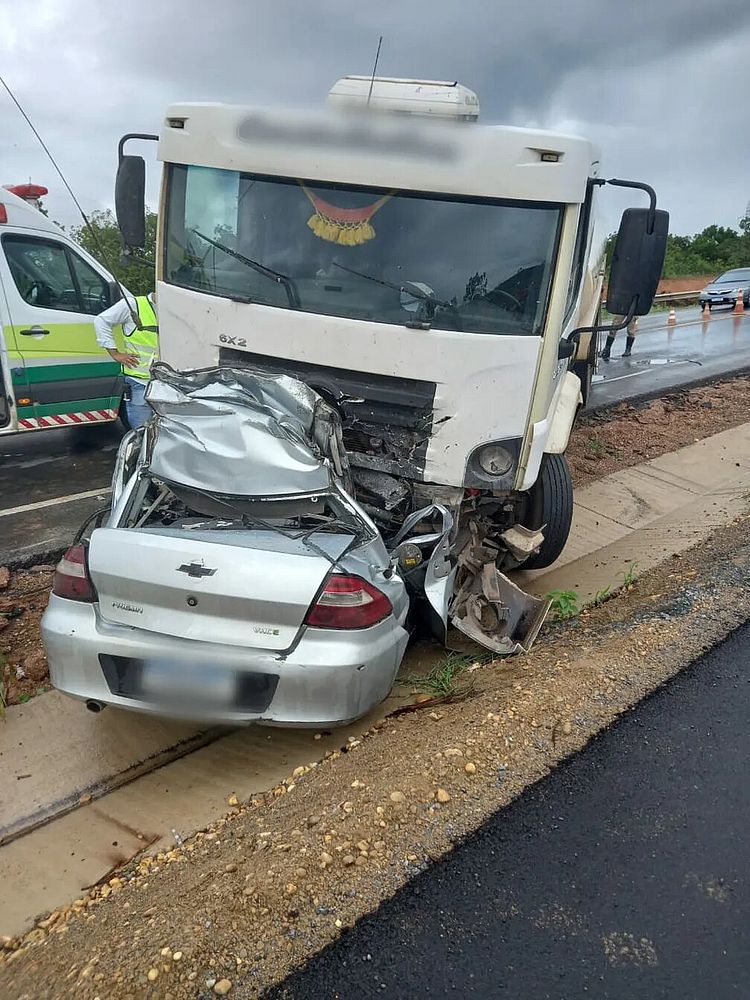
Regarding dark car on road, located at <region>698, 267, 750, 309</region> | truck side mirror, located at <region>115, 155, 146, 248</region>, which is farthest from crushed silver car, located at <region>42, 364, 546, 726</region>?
dark car on road, located at <region>698, 267, 750, 309</region>

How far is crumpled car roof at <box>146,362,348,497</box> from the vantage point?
3297mm

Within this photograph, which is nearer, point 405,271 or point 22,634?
point 405,271

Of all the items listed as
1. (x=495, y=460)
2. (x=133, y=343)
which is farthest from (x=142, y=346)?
(x=495, y=460)

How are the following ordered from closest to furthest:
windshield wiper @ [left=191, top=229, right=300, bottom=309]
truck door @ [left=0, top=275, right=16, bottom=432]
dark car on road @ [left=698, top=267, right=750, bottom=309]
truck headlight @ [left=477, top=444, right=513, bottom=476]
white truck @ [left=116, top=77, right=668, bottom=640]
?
white truck @ [left=116, top=77, right=668, bottom=640]
truck headlight @ [left=477, top=444, right=513, bottom=476]
windshield wiper @ [left=191, top=229, right=300, bottom=309]
truck door @ [left=0, top=275, right=16, bottom=432]
dark car on road @ [left=698, top=267, right=750, bottom=309]

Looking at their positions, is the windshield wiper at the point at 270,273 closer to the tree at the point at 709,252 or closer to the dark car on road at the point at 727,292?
the dark car on road at the point at 727,292

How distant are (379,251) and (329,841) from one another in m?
2.88

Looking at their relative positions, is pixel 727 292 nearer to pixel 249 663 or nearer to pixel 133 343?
pixel 133 343

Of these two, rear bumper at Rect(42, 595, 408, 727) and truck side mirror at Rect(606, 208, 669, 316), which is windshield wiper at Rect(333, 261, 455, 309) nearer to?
Answer: truck side mirror at Rect(606, 208, 669, 316)

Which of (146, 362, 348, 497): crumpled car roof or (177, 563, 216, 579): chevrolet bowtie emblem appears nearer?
(177, 563, 216, 579): chevrolet bowtie emblem

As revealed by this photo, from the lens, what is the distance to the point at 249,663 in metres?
2.79

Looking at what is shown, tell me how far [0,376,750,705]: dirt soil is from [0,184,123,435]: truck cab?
2.31 metres

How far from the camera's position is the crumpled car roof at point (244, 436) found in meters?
3.30

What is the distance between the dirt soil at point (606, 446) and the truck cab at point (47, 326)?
7.58ft

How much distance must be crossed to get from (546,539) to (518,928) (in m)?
3.04
